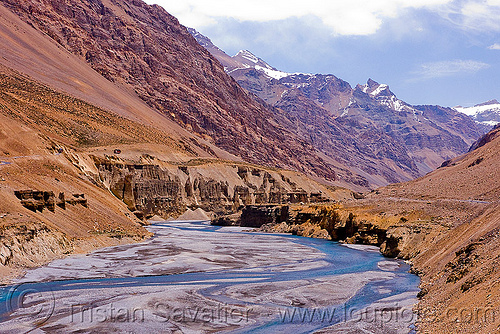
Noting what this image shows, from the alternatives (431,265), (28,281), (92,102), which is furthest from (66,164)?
(92,102)

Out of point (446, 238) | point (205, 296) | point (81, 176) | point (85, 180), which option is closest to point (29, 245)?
point (205, 296)

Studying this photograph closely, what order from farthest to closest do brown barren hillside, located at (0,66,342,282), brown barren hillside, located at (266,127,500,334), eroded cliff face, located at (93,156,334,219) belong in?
1. eroded cliff face, located at (93,156,334,219)
2. brown barren hillside, located at (0,66,342,282)
3. brown barren hillside, located at (266,127,500,334)

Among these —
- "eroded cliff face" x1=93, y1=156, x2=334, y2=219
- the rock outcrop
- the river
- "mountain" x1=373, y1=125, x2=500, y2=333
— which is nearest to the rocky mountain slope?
the rock outcrop

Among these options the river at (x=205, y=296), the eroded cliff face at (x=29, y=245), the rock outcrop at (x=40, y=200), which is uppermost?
the rock outcrop at (x=40, y=200)

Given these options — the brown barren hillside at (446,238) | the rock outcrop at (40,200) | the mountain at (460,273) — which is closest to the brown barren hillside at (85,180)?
the rock outcrop at (40,200)

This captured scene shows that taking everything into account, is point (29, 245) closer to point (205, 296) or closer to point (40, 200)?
point (40, 200)

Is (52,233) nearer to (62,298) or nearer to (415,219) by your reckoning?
(62,298)

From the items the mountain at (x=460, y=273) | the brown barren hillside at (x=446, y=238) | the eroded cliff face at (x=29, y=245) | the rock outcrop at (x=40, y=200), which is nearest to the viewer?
the mountain at (x=460, y=273)

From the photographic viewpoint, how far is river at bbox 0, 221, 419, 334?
2245cm

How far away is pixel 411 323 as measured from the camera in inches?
890

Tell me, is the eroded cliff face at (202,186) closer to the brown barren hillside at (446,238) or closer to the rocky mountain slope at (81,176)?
the rocky mountain slope at (81,176)

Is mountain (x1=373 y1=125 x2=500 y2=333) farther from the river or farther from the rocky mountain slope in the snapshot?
the rocky mountain slope

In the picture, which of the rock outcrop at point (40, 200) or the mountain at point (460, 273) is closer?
the mountain at point (460, 273)

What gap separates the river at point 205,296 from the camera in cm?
2245
